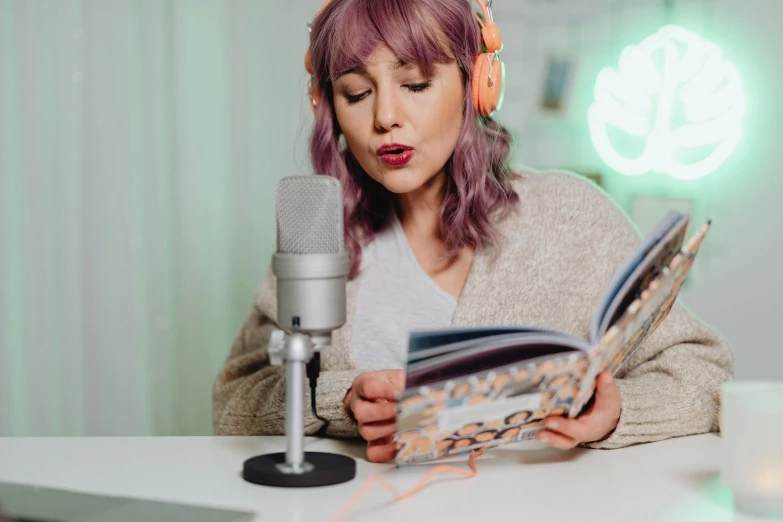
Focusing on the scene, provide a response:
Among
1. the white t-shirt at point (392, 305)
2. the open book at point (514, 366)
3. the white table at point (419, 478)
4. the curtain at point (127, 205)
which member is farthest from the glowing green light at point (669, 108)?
the open book at point (514, 366)

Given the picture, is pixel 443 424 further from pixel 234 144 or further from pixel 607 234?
pixel 234 144

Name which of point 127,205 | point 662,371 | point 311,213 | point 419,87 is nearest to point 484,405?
point 311,213

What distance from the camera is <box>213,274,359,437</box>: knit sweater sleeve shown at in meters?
1.07

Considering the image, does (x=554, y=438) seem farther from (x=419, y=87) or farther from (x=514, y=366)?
(x=419, y=87)

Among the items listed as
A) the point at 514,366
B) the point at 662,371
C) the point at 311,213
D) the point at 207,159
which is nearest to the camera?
the point at 514,366

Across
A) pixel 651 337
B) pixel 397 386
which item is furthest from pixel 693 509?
pixel 651 337

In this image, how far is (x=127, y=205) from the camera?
1911 millimetres

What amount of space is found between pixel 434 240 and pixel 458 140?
0.19m

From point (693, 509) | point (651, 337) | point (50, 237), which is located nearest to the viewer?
point (693, 509)

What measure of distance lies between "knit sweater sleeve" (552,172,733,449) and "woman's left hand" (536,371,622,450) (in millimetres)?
34

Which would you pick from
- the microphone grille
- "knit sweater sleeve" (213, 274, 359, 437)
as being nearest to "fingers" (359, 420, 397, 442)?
"knit sweater sleeve" (213, 274, 359, 437)

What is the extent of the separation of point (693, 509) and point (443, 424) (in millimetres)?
243

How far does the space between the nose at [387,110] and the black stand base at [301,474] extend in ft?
1.62

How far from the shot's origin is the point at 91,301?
1.91m
